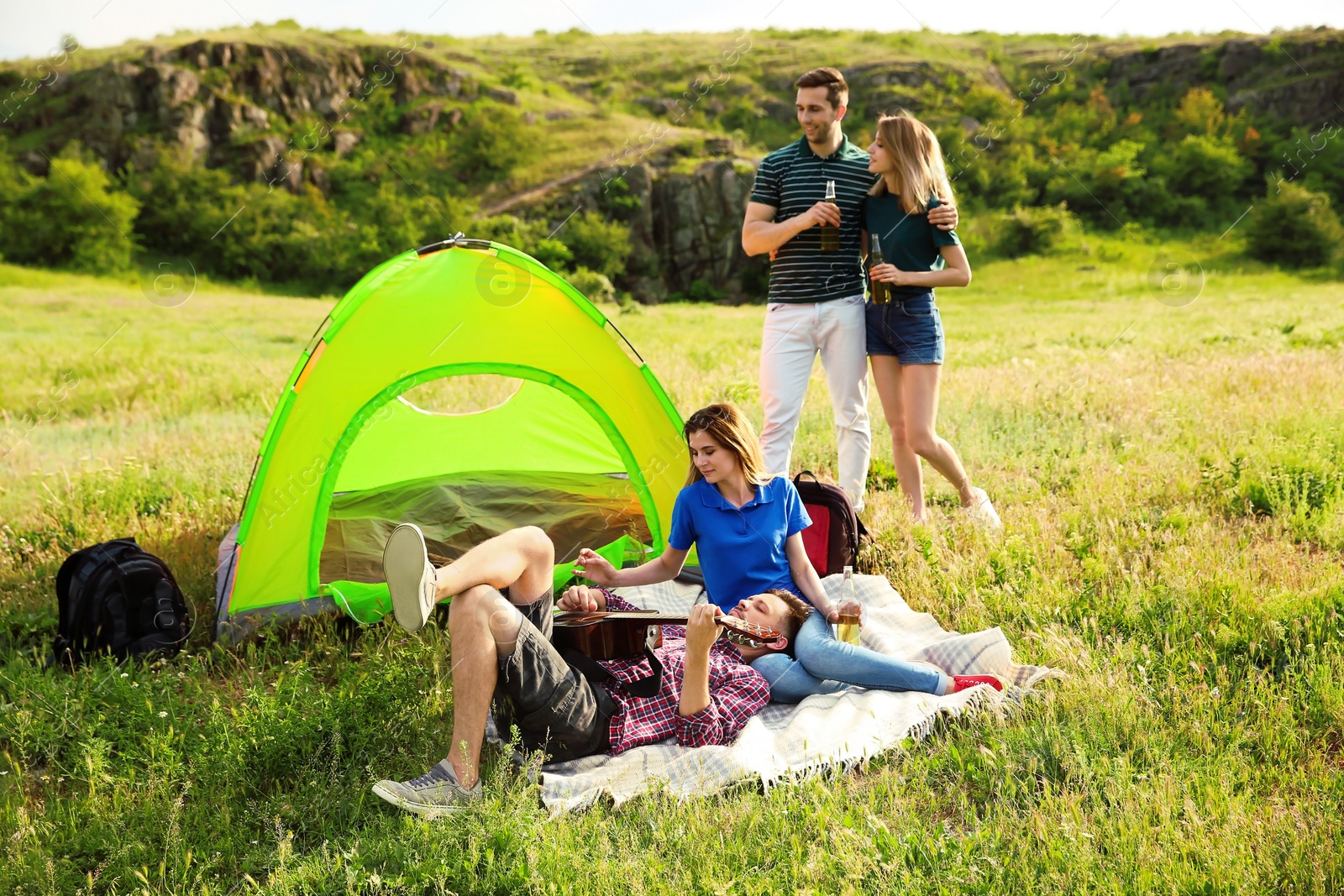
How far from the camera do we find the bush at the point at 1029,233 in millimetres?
32875

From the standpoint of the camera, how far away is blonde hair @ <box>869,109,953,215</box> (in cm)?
459

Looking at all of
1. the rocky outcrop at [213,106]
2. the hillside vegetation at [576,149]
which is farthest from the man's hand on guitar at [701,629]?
the rocky outcrop at [213,106]

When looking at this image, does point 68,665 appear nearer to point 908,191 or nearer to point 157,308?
point 908,191

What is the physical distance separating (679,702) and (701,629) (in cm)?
39

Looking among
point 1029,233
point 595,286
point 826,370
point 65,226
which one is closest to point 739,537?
point 826,370

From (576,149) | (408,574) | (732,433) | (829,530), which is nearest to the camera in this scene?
(408,574)

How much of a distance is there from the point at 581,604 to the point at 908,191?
2674 mm

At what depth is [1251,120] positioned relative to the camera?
4838 cm

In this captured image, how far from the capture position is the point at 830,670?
3469mm

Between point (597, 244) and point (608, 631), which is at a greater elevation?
point (597, 244)

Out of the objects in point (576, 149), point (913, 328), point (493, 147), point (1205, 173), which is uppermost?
point (493, 147)

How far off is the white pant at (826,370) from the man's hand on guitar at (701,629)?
6.59 ft

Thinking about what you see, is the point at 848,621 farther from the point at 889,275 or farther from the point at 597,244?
the point at 597,244

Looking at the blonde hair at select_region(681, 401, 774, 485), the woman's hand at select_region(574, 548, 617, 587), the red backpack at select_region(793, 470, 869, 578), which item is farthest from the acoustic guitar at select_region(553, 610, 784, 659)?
the red backpack at select_region(793, 470, 869, 578)
